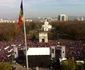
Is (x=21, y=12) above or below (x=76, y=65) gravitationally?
above

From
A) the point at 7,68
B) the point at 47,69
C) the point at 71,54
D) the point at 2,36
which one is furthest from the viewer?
the point at 2,36

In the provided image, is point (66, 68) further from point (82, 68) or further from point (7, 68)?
point (7, 68)

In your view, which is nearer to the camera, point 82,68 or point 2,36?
point 82,68

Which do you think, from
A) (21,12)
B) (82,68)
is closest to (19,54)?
(82,68)

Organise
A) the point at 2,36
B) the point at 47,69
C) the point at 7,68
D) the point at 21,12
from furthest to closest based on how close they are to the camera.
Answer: the point at 2,36
the point at 47,69
the point at 7,68
the point at 21,12

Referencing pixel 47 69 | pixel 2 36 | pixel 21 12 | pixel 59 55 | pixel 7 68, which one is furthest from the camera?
pixel 2 36

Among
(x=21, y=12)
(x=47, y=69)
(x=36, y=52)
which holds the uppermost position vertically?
(x=21, y=12)

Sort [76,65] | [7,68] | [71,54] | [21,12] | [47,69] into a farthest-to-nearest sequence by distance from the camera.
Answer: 1. [71,54]
2. [47,69]
3. [76,65]
4. [7,68]
5. [21,12]

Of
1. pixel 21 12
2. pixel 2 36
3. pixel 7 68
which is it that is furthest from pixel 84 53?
pixel 2 36

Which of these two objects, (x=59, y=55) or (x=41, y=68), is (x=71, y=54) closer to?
(x=59, y=55)
